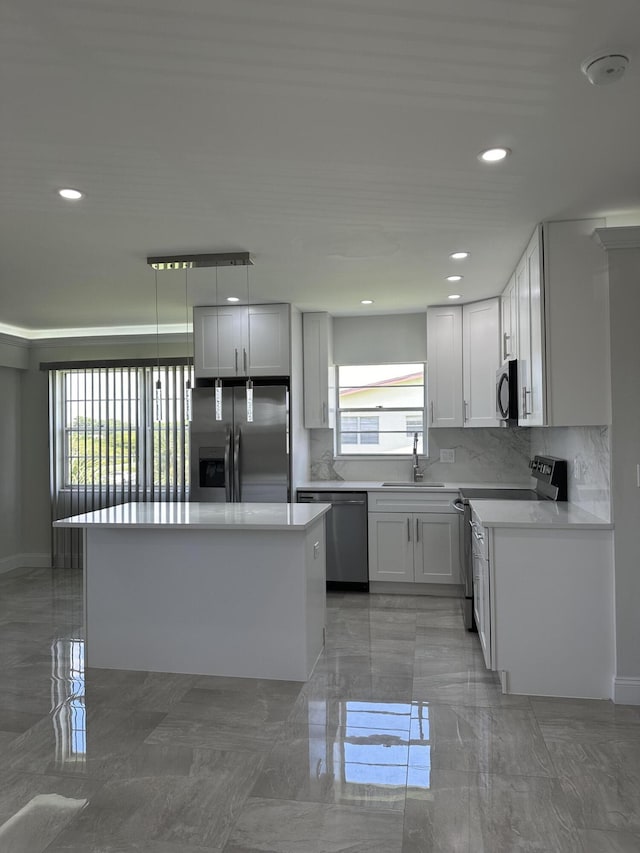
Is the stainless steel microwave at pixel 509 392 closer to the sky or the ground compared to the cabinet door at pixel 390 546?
closer to the sky

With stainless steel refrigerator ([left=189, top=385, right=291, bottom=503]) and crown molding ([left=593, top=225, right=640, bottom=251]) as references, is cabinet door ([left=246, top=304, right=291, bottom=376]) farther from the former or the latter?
crown molding ([left=593, top=225, right=640, bottom=251])

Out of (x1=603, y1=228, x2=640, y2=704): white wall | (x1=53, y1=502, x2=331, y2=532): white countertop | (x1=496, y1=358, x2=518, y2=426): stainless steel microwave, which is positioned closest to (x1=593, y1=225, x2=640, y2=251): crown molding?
(x1=603, y1=228, x2=640, y2=704): white wall

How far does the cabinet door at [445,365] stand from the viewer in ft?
17.8

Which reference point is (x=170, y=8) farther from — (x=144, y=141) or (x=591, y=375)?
(x=591, y=375)

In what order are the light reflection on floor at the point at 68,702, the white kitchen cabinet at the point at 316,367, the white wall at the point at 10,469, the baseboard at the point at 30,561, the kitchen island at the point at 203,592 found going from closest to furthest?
1. the light reflection on floor at the point at 68,702
2. the kitchen island at the point at 203,592
3. the white kitchen cabinet at the point at 316,367
4. the white wall at the point at 10,469
5. the baseboard at the point at 30,561

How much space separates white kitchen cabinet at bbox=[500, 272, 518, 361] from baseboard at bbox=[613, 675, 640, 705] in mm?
2082

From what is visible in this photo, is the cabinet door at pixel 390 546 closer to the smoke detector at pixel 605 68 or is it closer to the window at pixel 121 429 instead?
the window at pixel 121 429

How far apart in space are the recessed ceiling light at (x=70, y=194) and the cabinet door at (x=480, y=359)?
336 centimetres

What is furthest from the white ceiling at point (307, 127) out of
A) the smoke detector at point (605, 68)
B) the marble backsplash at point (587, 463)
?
the marble backsplash at point (587, 463)

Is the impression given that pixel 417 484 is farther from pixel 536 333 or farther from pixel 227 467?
pixel 536 333

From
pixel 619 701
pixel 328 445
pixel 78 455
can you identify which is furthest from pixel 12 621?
pixel 619 701

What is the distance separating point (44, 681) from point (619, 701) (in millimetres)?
3036

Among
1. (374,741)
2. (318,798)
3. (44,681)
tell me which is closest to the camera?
(318,798)

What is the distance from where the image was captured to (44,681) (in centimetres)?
342
